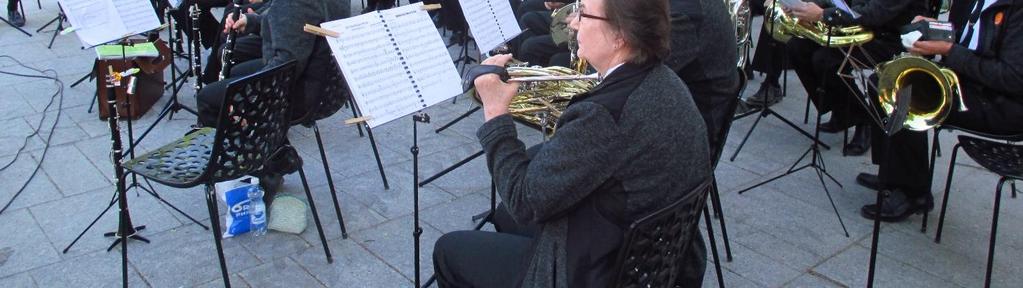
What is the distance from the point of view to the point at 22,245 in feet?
11.2

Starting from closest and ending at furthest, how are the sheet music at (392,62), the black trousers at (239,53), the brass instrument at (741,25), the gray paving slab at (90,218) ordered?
1. the sheet music at (392,62)
2. the gray paving slab at (90,218)
3. the brass instrument at (741,25)
4. the black trousers at (239,53)

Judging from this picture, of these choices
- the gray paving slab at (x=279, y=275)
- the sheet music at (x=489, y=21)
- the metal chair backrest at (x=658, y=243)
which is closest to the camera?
the metal chair backrest at (x=658, y=243)

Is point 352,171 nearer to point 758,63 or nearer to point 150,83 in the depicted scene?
point 150,83

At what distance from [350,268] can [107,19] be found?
8.32ft

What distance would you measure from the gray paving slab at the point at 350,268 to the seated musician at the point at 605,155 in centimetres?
131

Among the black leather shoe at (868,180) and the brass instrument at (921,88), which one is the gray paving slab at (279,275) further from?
the black leather shoe at (868,180)

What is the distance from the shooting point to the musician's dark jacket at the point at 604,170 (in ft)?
5.82

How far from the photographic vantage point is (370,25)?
2.71m

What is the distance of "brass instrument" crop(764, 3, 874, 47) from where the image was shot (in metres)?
4.39

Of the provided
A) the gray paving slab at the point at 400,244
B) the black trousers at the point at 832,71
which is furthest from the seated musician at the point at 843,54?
the gray paving slab at the point at 400,244

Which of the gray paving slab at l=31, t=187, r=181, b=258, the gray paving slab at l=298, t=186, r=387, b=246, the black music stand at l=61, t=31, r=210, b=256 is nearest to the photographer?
the black music stand at l=61, t=31, r=210, b=256

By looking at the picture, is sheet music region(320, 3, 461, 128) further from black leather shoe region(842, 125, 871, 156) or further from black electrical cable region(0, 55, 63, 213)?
black leather shoe region(842, 125, 871, 156)

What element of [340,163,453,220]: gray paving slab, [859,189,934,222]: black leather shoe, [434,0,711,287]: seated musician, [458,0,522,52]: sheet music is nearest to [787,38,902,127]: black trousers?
[859,189,934,222]: black leather shoe

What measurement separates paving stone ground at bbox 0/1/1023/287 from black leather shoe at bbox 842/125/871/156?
0.09 m
